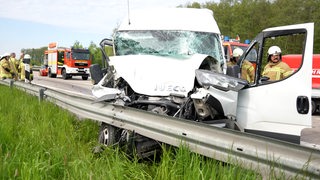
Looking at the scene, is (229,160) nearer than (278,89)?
Yes

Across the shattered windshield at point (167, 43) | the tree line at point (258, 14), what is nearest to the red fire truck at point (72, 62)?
the tree line at point (258, 14)

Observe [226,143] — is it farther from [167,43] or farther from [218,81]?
[167,43]

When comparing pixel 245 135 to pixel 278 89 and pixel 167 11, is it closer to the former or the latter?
pixel 278 89

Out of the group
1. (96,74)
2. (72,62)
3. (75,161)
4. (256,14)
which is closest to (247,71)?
A: (96,74)

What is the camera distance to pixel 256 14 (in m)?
51.0

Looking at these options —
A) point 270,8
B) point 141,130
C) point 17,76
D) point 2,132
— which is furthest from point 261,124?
point 270,8

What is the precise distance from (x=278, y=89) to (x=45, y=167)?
293 centimetres

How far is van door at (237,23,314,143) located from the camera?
14.9 feet

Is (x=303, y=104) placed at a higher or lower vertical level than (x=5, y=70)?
higher

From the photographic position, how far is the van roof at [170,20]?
6.85 metres

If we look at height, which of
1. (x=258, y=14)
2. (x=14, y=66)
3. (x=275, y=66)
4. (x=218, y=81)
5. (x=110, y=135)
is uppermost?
(x=258, y=14)

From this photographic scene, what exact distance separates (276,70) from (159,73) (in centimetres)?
192

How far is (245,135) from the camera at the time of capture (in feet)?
9.75

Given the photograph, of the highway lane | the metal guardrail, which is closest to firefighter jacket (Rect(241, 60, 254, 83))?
the metal guardrail
